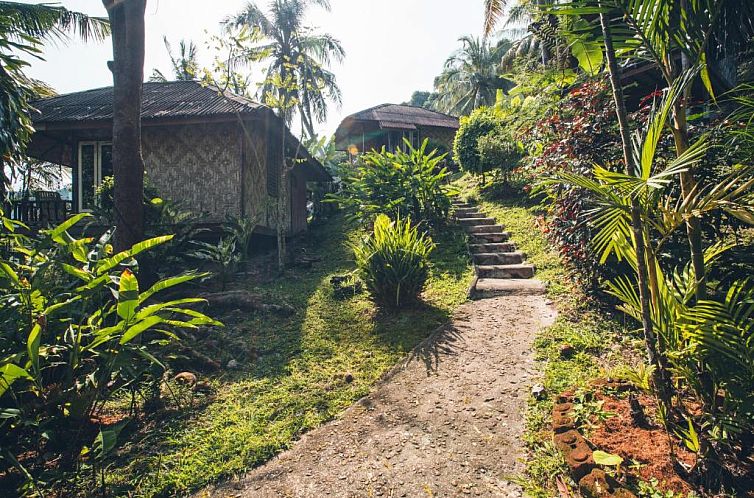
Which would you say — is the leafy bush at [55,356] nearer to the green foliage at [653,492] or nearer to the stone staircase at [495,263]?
the green foliage at [653,492]

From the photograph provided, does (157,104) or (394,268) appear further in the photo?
(157,104)

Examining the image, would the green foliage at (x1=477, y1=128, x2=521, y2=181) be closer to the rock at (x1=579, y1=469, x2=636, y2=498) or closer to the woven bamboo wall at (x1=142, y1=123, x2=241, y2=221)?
the woven bamboo wall at (x1=142, y1=123, x2=241, y2=221)

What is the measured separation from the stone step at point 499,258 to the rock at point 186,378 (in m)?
4.95

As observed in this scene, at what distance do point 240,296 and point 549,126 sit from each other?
5.29 meters

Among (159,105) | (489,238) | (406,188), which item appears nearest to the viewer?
(489,238)

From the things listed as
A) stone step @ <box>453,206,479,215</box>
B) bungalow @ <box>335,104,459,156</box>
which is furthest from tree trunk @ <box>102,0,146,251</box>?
bungalow @ <box>335,104,459,156</box>

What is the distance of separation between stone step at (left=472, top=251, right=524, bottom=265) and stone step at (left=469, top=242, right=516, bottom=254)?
0.37 metres

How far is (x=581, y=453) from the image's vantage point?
6.63 ft

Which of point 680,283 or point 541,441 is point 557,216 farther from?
point 541,441

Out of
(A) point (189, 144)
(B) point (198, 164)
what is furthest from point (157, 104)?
(B) point (198, 164)

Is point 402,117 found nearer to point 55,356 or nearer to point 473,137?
point 473,137

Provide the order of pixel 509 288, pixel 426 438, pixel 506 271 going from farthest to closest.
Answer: pixel 506 271 < pixel 509 288 < pixel 426 438

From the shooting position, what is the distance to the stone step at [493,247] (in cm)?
749

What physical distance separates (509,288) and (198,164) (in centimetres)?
781
